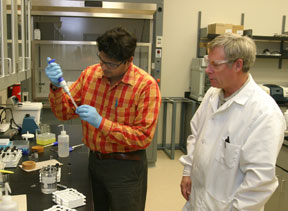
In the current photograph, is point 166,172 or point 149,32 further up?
point 149,32

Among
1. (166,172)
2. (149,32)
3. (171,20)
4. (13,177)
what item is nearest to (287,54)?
(171,20)

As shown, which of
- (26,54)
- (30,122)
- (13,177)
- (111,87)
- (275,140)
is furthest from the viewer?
(30,122)

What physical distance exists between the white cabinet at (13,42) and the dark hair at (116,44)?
17.6 inches

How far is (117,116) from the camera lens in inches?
63.7

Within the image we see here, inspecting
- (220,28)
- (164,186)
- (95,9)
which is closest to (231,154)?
(164,186)

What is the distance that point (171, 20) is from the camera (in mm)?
4336

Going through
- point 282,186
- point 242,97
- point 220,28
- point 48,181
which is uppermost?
point 220,28

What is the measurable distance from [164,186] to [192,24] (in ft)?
7.77

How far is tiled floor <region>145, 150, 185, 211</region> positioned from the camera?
118 inches

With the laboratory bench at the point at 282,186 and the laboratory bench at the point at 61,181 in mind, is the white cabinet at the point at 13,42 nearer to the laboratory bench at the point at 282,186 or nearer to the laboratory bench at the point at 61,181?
the laboratory bench at the point at 61,181

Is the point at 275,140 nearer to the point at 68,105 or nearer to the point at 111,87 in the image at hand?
the point at 111,87

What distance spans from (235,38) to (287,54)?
3.43 m

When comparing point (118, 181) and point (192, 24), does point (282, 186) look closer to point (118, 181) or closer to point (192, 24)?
point (118, 181)

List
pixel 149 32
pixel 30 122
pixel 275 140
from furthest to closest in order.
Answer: pixel 149 32, pixel 30 122, pixel 275 140
